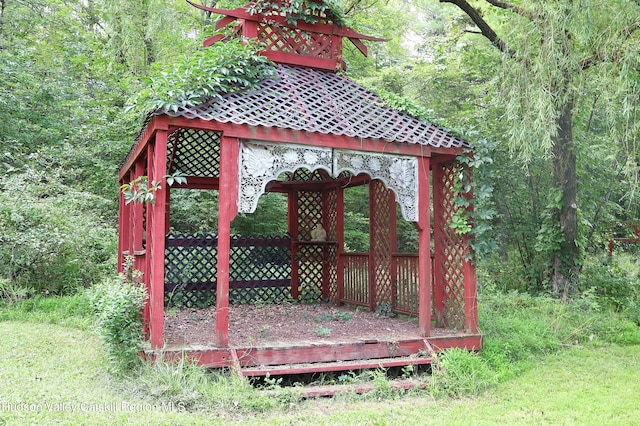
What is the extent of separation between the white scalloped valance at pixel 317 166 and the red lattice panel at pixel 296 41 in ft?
5.92

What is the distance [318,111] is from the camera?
4918mm

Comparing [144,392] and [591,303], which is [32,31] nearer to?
[144,392]

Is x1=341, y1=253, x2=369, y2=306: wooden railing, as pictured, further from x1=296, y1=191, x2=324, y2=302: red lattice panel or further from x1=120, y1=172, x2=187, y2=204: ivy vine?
x1=120, y1=172, x2=187, y2=204: ivy vine

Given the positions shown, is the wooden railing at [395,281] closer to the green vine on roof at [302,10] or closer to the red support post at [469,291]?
the red support post at [469,291]

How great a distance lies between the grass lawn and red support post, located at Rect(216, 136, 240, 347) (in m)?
0.88

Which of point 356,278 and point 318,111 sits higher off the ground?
point 318,111

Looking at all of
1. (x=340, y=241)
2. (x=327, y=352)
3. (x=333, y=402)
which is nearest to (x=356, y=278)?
(x=340, y=241)

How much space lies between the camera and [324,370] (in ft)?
14.3

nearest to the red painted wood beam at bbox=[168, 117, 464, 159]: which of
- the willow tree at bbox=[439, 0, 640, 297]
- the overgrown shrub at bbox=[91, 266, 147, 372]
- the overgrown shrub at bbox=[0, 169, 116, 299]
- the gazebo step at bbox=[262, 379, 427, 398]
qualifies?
the willow tree at bbox=[439, 0, 640, 297]

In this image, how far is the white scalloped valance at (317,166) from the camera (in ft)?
14.5

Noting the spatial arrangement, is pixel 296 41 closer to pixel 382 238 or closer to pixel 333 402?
pixel 382 238

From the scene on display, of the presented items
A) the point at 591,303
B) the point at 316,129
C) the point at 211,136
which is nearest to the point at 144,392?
the point at 316,129

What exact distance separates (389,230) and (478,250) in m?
1.74

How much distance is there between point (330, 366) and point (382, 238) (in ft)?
9.18
